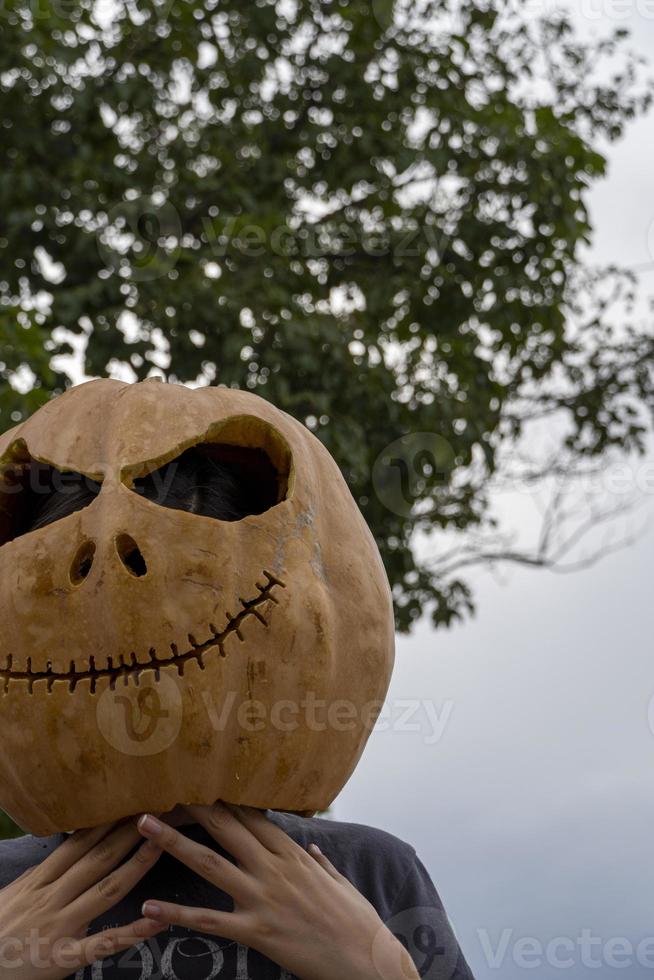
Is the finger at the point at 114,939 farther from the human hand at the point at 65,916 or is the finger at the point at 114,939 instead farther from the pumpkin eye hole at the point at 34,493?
the pumpkin eye hole at the point at 34,493

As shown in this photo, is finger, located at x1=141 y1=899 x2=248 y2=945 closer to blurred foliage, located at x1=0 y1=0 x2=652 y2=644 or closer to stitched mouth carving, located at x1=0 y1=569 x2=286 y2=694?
stitched mouth carving, located at x1=0 y1=569 x2=286 y2=694

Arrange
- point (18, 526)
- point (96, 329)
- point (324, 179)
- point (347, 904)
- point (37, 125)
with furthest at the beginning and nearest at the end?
point (324, 179) → point (37, 125) → point (96, 329) → point (18, 526) → point (347, 904)

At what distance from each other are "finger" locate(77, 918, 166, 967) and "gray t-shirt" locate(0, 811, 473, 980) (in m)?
0.14

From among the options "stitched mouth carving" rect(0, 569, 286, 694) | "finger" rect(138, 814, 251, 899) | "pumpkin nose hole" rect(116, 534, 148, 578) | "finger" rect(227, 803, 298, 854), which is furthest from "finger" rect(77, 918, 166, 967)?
"pumpkin nose hole" rect(116, 534, 148, 578)

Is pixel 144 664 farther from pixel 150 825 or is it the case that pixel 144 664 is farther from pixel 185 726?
pixel 150 825

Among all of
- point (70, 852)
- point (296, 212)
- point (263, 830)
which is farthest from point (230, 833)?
point (296, 212)

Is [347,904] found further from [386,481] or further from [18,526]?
[386,481]

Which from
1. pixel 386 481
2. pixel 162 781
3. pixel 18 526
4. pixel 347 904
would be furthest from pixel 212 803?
pixel 386 481

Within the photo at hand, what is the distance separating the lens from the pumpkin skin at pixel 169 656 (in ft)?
6.58

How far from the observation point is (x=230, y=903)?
212cm

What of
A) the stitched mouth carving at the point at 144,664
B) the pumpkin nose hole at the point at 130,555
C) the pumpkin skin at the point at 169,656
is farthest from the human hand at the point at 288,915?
the pumpkin nose hole at the point at 130,555

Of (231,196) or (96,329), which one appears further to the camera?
(231,196)

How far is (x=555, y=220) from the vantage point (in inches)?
284

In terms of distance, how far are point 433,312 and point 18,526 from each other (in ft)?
17.3
